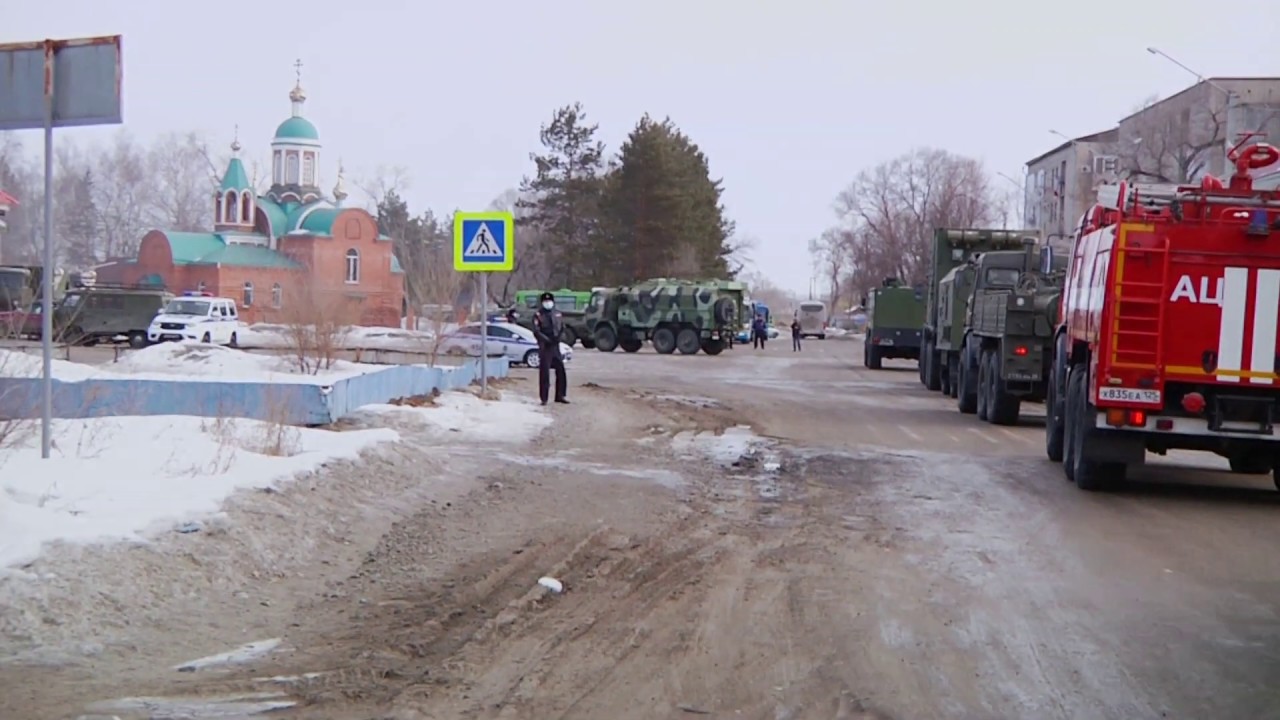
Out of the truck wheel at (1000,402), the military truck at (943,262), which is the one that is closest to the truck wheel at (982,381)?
the truck wheel at (1000,402)

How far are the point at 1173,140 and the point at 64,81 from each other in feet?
208

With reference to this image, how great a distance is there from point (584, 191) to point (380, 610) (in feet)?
238

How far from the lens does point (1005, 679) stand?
6.54 m

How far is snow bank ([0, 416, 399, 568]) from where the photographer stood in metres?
7.95

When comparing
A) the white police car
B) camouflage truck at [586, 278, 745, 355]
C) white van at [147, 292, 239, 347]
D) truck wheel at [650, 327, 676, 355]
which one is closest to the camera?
the white police car

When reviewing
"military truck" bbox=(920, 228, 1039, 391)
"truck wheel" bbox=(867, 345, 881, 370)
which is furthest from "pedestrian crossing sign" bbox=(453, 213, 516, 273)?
"truck wheel" bbox=(867, 345, 881, 370)

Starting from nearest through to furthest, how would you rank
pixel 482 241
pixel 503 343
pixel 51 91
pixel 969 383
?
pixel 51 91 → pixel 482 241 → pixel 969 383 → pixel 503 343

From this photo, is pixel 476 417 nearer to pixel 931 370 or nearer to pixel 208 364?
pixel 208 364

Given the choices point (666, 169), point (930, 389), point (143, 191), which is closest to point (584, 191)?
point (666, 169)

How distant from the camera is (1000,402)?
74.1 feet

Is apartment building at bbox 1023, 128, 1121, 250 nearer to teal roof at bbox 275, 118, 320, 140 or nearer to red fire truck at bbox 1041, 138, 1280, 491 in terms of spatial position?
teal roof at bbox 275, 118, 320, 140

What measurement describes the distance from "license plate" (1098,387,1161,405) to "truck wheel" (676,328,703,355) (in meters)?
40.4

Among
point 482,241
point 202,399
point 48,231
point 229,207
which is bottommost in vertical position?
point 202,399

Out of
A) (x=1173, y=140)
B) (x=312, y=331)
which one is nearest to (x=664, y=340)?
(x=1173, y=140)
